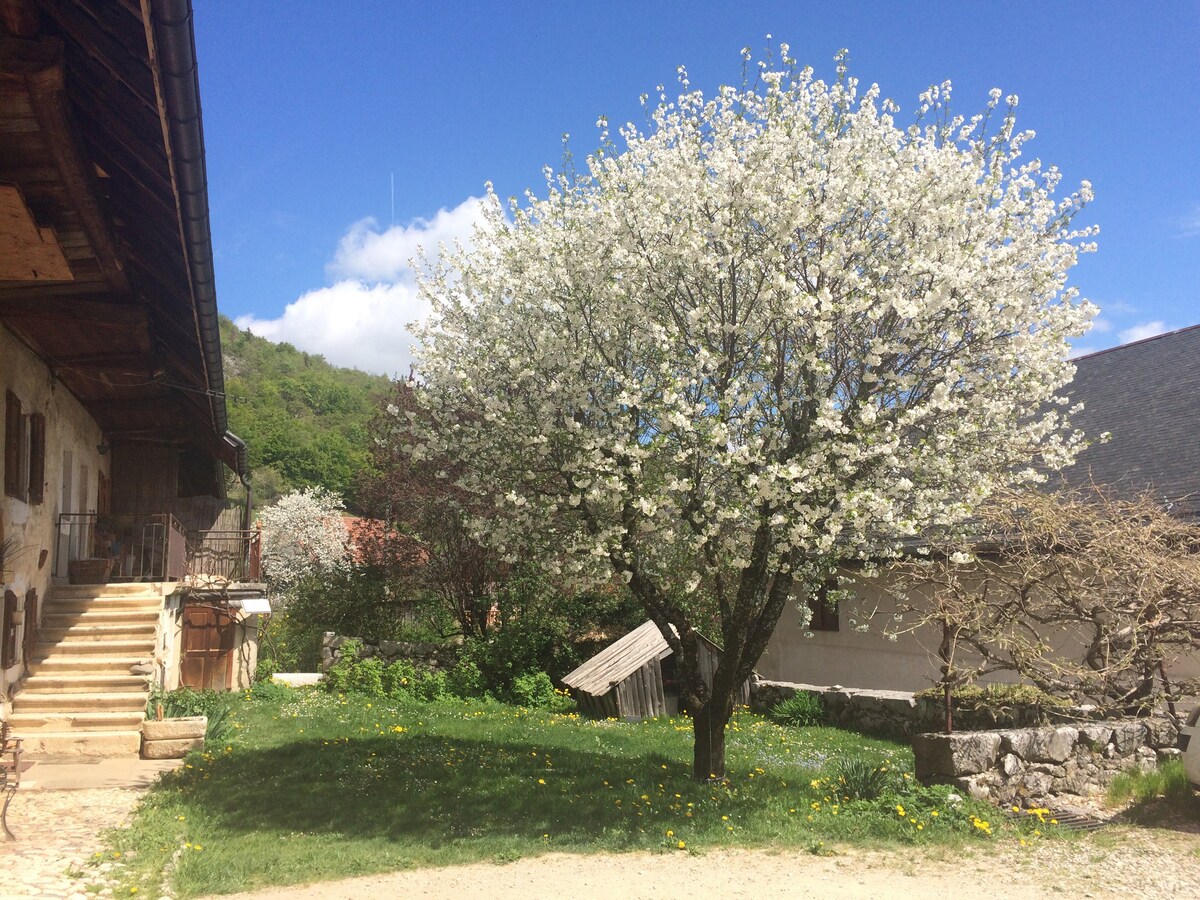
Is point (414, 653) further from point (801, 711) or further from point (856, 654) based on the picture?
point (856, 654)

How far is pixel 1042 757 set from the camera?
8.97 metres

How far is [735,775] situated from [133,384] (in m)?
9.09

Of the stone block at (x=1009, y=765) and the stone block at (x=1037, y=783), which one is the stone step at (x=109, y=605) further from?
the stone block at (x=1037, y=783)

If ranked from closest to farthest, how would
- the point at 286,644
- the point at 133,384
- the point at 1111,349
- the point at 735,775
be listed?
the point at 735,775, the point at 133,384, the point at 1111,349, the point at 286,644

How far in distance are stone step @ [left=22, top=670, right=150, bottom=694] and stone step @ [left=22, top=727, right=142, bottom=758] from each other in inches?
31.5

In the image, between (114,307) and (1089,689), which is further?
(1089,689)

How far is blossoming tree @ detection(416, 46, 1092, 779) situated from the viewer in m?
7.85

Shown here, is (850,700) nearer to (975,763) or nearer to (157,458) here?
(975,763)

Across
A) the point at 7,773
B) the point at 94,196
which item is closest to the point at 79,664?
the point at 7,773

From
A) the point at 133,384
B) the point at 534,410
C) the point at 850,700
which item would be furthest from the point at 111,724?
the point at 850,700

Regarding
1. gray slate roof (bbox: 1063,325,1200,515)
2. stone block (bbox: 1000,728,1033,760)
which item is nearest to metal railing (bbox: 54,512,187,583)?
stone block (bbox: 1000,728,1033,760)

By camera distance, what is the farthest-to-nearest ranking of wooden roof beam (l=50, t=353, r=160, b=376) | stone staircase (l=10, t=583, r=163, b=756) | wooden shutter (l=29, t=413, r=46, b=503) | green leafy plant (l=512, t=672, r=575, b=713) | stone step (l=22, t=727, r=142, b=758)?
green leafy plant (l=512, t=672, r=575, b=713) → wooden shutter (l=29, t=413, r=46, b=503) → wooden roof beam (l=50, t=353, r=160, b=376) → stone staircase (l=10, t=583, r=163, b=756) → stone step (l=22, t=727, r=142, b=758)

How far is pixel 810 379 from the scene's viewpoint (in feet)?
27.1

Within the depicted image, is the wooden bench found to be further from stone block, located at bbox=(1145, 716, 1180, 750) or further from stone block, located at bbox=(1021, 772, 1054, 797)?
stone block, located at bbox=(1145, 716, 1180, 750)
